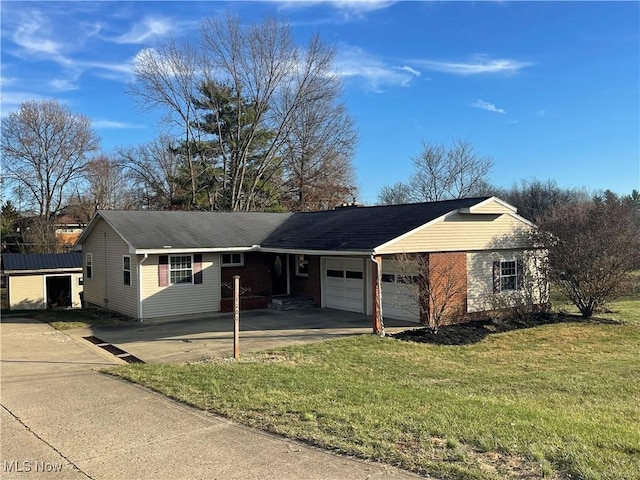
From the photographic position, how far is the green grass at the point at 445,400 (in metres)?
4.59

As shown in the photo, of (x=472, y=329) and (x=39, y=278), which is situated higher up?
(x=39, y=278)

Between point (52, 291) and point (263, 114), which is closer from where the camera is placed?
point (52, 291)

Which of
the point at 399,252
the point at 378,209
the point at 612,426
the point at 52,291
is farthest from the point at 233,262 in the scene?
the point at 52,291

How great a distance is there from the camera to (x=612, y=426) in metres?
5.82

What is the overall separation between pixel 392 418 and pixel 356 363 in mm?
4466

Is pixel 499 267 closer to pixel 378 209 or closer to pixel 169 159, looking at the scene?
pixel 378 209

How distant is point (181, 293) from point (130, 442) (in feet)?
39.9

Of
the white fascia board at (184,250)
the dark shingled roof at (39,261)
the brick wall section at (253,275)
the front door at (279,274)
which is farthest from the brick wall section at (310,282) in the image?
the dark shingled roof at (39,261)

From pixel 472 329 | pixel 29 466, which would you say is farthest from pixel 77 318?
pixel 29 466

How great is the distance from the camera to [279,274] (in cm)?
2050

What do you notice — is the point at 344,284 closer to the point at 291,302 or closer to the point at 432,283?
the point at 291,302

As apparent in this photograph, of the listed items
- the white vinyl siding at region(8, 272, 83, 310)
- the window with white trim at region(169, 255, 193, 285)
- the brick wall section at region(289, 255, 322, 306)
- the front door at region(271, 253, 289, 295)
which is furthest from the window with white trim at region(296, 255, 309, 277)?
the white vinyl siding at region(8, 272, 83, 310)

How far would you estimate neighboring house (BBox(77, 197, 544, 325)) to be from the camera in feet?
52.0

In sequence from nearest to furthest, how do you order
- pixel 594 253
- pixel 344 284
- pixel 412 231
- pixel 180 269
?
pixel 412 231, pixel 594 253, pixel 180 269, pixel 344 284
